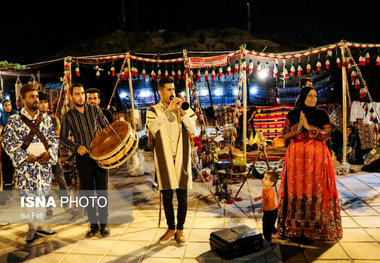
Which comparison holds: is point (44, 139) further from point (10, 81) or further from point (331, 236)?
point (10, 81)

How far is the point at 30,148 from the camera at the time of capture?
12.5ft

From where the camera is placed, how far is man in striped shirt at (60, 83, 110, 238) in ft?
12.2

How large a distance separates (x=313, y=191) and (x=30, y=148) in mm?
3670

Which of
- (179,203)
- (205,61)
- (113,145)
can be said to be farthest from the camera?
(205,61)

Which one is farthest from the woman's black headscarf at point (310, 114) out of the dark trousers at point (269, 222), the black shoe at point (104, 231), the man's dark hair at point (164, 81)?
the black shoe at point (104, 231)

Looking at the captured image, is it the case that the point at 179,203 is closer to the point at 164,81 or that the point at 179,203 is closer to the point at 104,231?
the point at 104,231

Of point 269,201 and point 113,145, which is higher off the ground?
point 113,145

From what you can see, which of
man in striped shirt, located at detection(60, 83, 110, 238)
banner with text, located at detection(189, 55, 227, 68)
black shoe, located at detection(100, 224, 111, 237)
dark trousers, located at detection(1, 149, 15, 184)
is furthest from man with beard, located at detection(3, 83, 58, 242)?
banner with text, located at detection(189, 55, 227, 68)

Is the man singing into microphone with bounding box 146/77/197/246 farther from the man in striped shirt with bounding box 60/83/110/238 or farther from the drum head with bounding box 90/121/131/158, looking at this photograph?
the man in striped shirt with bounding box 60/83/110/238

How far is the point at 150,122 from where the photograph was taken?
3346 mm

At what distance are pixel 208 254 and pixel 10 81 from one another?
33.6 ft

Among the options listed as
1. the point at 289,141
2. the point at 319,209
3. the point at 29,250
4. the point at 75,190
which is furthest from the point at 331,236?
the point at 75,190

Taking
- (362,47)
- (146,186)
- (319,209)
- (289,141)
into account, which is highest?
(362,47)

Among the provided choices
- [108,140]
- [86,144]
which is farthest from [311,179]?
[86,144]
